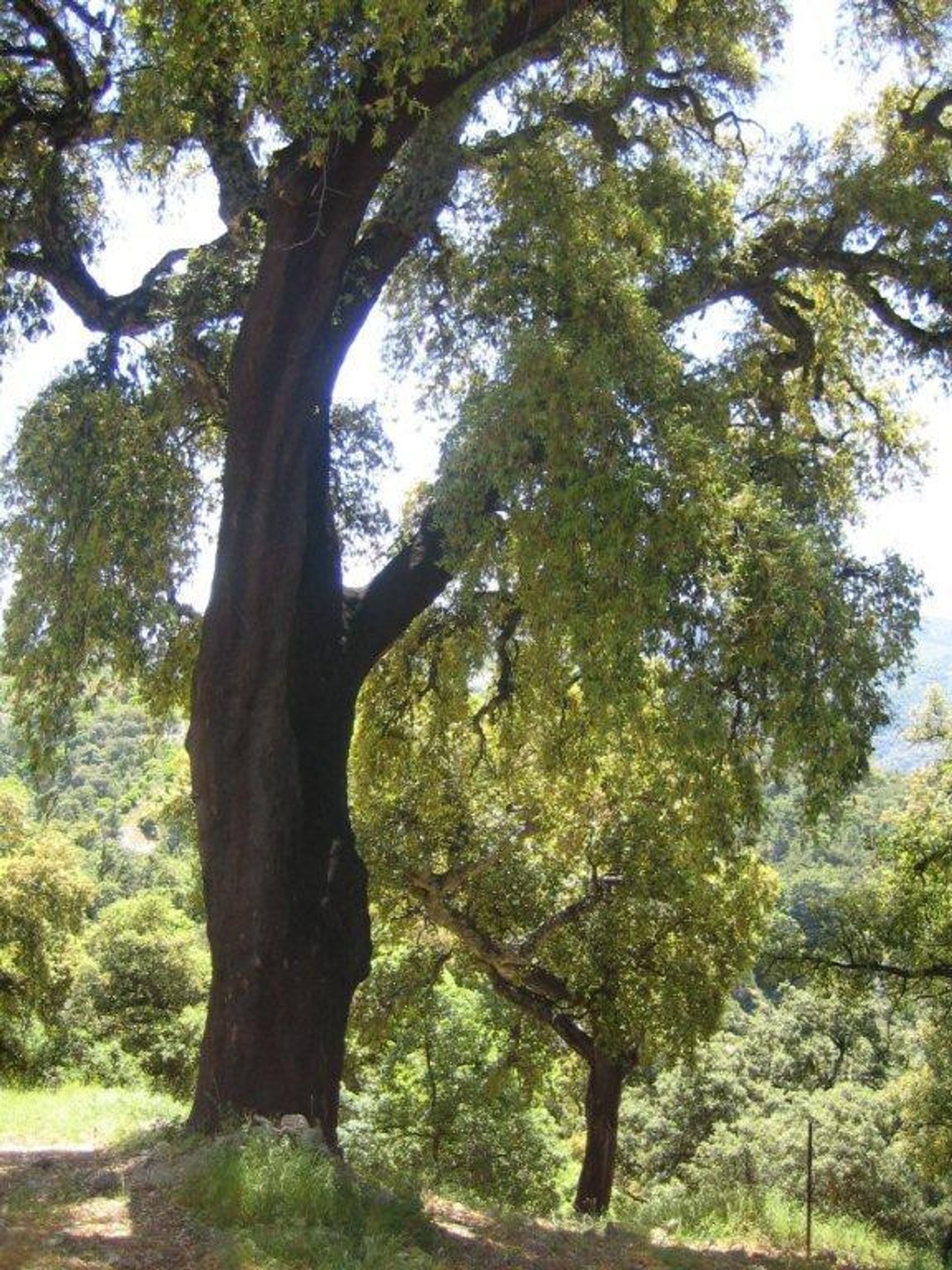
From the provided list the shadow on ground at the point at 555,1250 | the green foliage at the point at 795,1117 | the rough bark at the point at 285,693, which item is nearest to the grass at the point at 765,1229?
the shadow on ground at the point at 555,1250

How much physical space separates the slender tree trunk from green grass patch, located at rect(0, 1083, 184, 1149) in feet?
16.6

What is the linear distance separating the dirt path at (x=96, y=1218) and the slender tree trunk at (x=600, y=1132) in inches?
328

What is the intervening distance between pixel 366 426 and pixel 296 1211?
6.67 meters

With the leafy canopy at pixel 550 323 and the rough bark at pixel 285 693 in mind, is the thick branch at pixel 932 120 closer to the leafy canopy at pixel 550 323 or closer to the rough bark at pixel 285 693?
the leafy canopy at pixel 550 323

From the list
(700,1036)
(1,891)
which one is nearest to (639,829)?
(700,1036)

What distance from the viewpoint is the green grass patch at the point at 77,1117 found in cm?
898

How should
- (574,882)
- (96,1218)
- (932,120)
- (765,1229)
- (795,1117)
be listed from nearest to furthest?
(96,1218)
(932,120)
(765,1229)
(574,882)
(795,1117)

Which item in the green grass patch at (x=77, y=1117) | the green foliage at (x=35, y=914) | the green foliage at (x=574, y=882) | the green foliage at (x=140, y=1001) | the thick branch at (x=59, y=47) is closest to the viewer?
the thick branch at (x=59, y=47)

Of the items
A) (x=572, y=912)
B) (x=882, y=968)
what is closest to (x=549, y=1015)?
(x=572, y=912)

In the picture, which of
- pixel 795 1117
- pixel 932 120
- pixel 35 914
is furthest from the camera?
pixel 795 1117

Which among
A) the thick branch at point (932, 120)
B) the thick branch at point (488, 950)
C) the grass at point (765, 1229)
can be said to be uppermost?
the thick branch at point (932, 120)

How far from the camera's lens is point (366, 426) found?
34.8 feet

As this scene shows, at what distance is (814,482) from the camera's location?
30.6 feet

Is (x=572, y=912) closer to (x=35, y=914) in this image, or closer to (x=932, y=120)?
(x=932, y=120)
